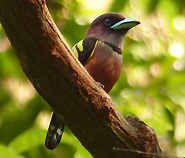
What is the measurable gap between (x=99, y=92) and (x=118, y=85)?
1.48 m

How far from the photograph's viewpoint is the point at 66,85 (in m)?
1.54

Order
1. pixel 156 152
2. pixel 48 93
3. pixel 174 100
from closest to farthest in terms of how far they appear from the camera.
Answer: pixel 48 93
pixel 156 152
pixel 174 100

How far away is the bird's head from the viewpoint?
237 centimetres

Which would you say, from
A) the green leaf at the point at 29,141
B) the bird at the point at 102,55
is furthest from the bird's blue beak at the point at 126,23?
the green leaf at the point at 29,141

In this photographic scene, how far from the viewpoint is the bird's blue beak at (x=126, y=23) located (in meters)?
2.22

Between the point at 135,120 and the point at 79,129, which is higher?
the point at 135,120

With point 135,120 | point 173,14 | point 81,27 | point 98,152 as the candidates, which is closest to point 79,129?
point 98,152

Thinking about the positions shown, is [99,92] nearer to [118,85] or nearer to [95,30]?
[95,30]

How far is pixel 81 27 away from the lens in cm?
285

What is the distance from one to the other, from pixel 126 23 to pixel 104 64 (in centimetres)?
36

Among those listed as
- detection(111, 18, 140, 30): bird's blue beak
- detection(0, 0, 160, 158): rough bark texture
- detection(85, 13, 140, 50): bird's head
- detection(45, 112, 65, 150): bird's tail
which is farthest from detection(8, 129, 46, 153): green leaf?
detection(111, 18, 140, 30): bird's blue beak

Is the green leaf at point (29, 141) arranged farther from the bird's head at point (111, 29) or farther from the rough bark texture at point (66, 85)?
the bird's head at point (111, 29)

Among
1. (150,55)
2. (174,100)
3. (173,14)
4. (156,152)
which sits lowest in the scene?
(156,152)

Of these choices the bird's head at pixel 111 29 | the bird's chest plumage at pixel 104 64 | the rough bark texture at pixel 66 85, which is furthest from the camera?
the bird's head at pixel 111 29
